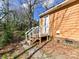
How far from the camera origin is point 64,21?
39.1 feet

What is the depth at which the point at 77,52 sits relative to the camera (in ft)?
28.2

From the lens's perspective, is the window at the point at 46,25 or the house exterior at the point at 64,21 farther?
the window at the point at 46,25

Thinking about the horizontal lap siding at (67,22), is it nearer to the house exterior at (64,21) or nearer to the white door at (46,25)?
the house exterior at (64,21)

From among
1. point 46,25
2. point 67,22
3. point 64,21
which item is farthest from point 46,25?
point 67,22

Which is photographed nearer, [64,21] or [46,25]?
[64,21]

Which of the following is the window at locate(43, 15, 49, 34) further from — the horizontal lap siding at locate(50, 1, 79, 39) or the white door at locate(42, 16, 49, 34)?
the horizontal lap siding at locate(50, 1, 79, 39)

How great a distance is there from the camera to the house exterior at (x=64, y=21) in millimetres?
10234

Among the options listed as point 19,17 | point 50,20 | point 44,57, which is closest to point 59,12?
point 50,20

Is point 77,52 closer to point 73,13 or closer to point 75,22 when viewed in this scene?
point 75,22

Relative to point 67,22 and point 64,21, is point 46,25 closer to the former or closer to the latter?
point 64,21

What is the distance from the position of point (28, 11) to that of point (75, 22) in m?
22.6

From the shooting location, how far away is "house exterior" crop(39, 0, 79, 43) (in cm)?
1023

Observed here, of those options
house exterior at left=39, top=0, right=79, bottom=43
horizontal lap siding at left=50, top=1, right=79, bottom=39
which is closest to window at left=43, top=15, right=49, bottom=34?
house exterior at left=39, top=0, right=79, bottom=43

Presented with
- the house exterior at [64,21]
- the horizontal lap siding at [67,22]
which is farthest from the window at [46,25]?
the horizontal lap siding at [67,22]
